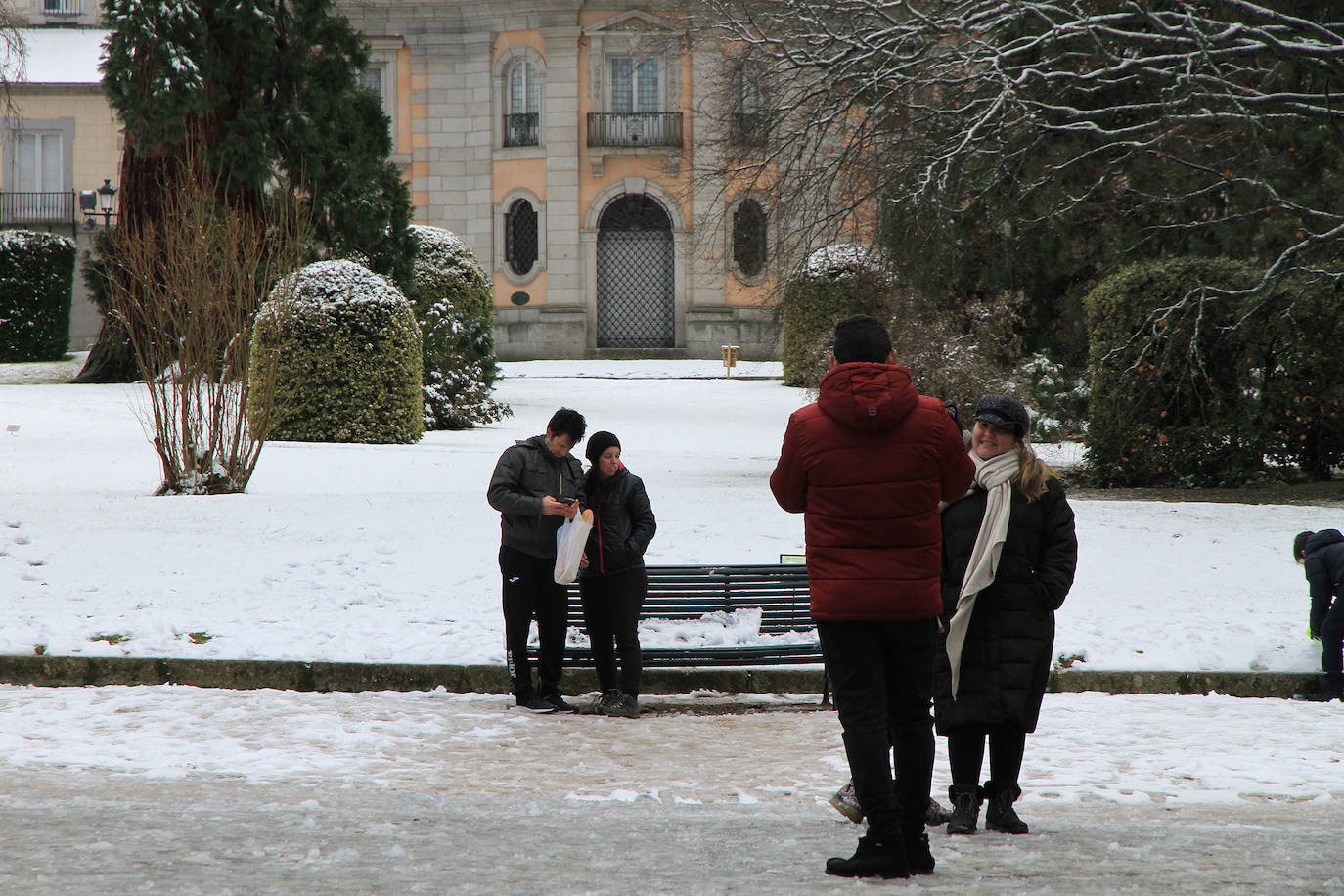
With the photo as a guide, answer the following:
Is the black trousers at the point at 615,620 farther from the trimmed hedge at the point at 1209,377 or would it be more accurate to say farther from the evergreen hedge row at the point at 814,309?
the evergreen hedge row at the point at 814,309

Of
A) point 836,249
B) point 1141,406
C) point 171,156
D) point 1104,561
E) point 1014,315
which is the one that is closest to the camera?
point 1104,561

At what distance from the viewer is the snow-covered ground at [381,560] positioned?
8.48m

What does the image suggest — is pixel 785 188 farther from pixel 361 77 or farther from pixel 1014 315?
pixel 361 77

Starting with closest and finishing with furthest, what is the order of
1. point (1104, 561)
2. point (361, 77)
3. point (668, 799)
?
point (668, 799), point (1104, 561), point (361, 77)

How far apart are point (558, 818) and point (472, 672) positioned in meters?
2.99

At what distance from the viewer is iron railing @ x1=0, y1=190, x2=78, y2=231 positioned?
37.2 metres

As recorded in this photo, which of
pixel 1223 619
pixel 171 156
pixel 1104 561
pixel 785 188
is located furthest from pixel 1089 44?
pixel 171 156

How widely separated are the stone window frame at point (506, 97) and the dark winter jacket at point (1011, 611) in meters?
34.1

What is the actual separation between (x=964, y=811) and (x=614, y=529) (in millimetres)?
3081

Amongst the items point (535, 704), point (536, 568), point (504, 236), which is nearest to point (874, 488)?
point (536, 568)

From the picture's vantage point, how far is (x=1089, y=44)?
15523 millimetres

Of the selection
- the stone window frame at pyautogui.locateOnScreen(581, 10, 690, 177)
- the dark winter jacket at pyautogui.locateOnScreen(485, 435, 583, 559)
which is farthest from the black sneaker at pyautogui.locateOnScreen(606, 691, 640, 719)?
the stone window frame at pyautogui.locateOnScreen(581, 10, 690, 177)

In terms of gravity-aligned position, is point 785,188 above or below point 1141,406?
above

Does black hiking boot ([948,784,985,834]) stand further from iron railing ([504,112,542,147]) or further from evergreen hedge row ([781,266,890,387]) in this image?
iron railing ([504,112,542,147])
